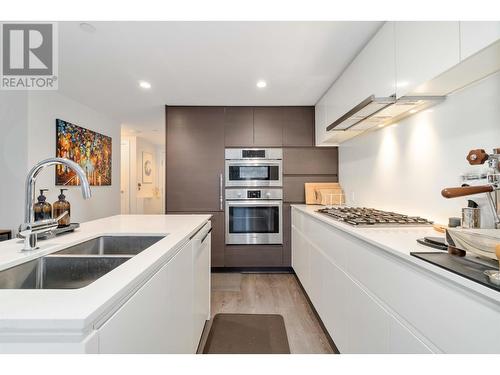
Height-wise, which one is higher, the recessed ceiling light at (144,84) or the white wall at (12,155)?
the recessed ceiling light at (144,84)

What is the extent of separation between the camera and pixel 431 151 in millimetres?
1626

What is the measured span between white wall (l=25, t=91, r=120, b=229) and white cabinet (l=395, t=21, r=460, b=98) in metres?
3.77

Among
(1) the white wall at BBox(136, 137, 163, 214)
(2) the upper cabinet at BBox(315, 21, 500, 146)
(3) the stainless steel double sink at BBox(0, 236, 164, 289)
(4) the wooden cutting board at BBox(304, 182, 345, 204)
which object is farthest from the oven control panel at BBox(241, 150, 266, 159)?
(1) the white wall at BBox(136, 137, 163, 214)

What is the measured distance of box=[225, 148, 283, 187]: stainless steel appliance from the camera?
3.45 m

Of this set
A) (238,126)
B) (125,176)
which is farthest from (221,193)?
(125,176)

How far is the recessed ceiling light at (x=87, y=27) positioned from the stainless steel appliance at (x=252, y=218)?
2210 millimetres

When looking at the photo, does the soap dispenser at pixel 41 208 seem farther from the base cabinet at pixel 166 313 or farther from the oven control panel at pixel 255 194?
the oven control panel at pixel 255 194

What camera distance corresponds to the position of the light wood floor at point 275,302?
1901 mm

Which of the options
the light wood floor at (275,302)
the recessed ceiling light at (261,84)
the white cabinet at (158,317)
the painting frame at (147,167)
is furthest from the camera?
the painting frame at (147,167)

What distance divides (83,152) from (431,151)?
14.0ft

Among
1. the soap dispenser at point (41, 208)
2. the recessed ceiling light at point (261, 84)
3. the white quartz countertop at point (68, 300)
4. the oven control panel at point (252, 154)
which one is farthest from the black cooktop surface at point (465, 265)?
the oven control panel at point (252, 154)
